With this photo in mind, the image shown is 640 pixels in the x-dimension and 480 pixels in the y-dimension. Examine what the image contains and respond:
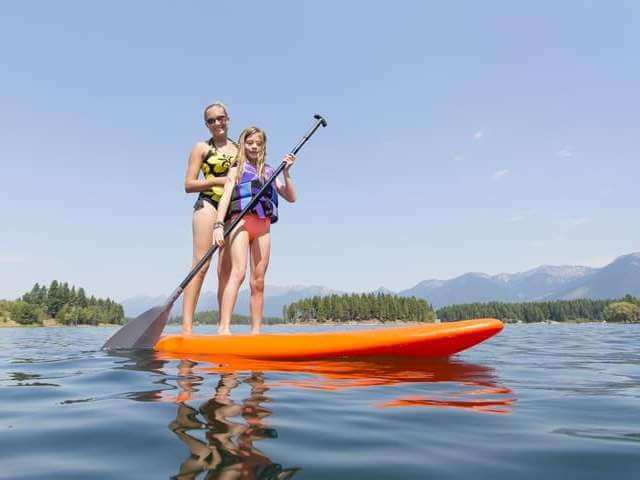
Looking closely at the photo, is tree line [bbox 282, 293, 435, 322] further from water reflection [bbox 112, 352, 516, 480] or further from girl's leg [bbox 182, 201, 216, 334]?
water reflection [bbox 112, 352, 516, 480]

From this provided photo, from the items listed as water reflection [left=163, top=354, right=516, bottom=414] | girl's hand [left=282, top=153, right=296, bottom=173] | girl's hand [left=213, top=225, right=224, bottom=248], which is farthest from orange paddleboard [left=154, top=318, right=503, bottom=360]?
girl's hand [left=282, top=153, right=296, bottom=173]

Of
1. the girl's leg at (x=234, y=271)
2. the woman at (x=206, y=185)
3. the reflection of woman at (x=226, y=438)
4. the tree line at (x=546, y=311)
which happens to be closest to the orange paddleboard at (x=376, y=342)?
the girl's leg at (x=234, y=271)

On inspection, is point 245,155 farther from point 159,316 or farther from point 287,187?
point 159,316

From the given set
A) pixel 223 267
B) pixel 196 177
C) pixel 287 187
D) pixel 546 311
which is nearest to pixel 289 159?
pixel 287 187

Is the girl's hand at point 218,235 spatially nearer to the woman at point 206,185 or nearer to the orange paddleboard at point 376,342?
the woman at point 206,185

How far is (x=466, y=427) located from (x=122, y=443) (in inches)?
68.8

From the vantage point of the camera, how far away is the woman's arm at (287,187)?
22.0ft

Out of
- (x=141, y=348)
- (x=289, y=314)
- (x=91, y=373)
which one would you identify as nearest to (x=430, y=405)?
(x=91, y=373)

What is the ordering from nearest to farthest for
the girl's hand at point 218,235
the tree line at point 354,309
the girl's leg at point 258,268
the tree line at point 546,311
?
the girl's hand at point 218,235, the girl's leg at point 258,268, the tree line at point 354,309, the tree line at point 546,311

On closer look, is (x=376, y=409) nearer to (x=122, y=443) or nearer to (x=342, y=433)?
(x=342, y=433)

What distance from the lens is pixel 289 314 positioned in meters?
131

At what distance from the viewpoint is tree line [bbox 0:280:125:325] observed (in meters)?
110

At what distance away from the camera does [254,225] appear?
264 inches

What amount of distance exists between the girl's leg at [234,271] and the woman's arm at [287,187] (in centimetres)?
90
